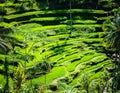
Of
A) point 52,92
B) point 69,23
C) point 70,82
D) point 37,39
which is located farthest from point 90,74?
point 69,23

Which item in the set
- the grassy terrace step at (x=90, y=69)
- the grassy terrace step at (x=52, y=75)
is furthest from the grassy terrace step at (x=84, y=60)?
the grassy terrace step at (x=90, y=69)

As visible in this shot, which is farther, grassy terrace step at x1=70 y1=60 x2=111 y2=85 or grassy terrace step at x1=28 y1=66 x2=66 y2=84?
grassy terrace step at x1=70 y1=60 x2=111 y2=85

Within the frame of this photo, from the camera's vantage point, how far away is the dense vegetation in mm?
63031

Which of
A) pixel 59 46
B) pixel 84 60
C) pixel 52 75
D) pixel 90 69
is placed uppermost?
pixel 59 46

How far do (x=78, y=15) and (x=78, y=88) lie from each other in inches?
1351

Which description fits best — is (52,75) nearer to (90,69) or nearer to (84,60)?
(90,69)

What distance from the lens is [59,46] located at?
3167 inches

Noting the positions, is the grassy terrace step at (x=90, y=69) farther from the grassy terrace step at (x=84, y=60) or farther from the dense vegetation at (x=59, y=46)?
the grassy terrace step at (x=84, y=60)

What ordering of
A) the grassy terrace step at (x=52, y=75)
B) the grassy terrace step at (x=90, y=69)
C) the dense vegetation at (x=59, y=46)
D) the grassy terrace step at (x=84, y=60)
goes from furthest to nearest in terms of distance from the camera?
the grassy terrace step at (x=84, y=60)
the grassy terrace step at (x=90, y=69)
the grassy terrace step at (x=52, y=75)
the dense vegetation at (x=59, y=46)

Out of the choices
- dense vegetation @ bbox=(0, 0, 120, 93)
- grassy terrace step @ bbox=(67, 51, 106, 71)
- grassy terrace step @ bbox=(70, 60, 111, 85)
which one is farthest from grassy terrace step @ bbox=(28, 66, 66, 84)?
grassy terrace step @ bbox=(70, 60, 111, 85)

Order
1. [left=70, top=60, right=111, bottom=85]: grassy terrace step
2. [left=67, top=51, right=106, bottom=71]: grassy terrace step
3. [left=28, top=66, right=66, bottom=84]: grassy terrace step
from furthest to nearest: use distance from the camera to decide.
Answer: [left=67, top=51, right=106, bottom=71]: grassy terrace step
[left=70, top=60, right=111, bottom=85]: grassy terrace step
[left=28, top=66, right=66, bottom=84]: grassy terrace step

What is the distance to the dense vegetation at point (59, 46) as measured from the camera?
63.0 meters

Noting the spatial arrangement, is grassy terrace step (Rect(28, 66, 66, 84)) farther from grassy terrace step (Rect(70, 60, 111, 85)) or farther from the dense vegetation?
grassy terrace step (Rect(70, 60, 111, 85))

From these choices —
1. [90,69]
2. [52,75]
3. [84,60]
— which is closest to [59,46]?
[84,60]
